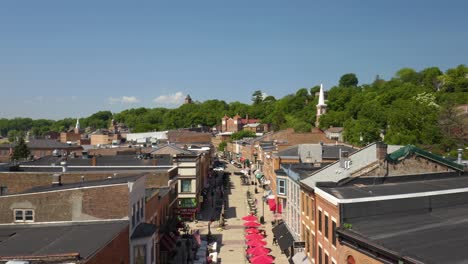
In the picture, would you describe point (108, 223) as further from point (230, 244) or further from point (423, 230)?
point (230, 244)

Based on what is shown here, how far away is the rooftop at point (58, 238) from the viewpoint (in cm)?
1897

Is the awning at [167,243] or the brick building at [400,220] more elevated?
the brick building at [400,220]

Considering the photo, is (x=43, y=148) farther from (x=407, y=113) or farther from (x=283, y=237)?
(x=283, y=237)

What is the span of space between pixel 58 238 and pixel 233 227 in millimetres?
35376

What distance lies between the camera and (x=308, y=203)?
3209 centimetres

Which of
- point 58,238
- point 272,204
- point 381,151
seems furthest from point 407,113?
point 58,238

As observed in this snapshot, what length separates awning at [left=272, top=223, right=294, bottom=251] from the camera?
38941mm

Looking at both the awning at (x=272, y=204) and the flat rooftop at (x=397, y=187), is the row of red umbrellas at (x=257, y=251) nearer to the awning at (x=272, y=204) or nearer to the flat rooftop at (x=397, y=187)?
the flat rooftop at (x=397, y=187)

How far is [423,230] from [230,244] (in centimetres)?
3080

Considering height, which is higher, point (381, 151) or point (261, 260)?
point (381, 151)

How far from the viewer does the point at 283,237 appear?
137 ft

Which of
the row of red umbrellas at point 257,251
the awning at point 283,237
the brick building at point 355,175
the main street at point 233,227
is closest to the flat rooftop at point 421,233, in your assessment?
the brick building at point 355,175

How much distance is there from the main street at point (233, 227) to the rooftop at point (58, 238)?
19011 mm

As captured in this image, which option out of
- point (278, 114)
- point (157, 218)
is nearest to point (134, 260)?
point (157, 218)
